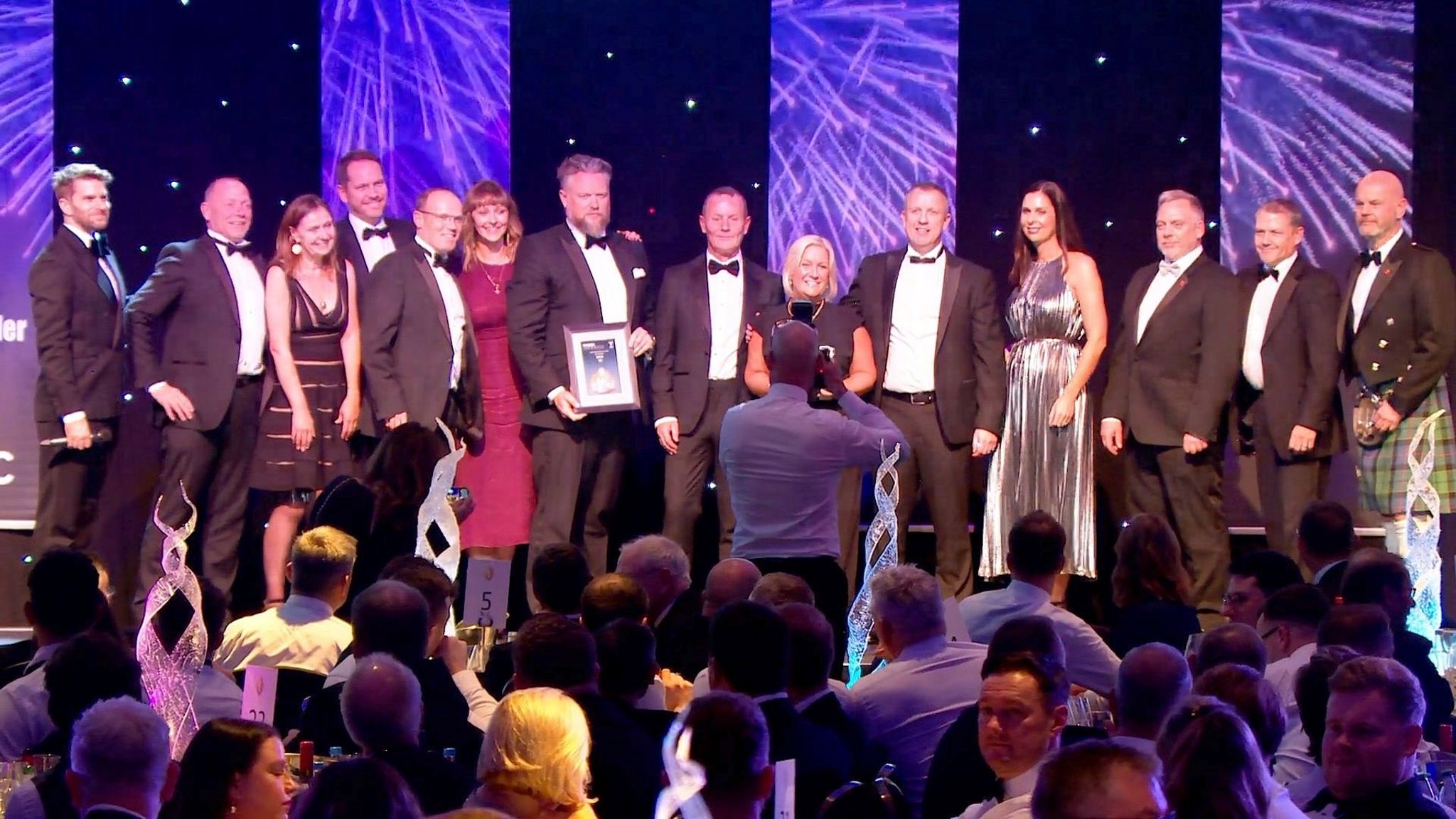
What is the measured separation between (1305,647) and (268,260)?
5170mm

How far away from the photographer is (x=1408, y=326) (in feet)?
25.0

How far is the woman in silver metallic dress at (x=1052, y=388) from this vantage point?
7746 millimetres

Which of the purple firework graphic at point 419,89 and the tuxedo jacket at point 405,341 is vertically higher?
the purple firework graphic at point 419,89

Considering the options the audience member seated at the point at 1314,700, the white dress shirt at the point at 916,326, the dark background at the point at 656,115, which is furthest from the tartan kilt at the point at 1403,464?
the audience member seated at the point at 1314,700

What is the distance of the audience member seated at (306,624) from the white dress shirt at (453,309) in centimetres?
316

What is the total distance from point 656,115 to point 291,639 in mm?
4782

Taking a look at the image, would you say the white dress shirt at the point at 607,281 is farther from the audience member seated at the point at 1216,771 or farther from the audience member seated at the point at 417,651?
the audience member seated at the point at 1216,771

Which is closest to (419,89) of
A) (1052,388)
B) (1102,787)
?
(1052,388)

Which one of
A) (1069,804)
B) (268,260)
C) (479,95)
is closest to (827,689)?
(1069,804)

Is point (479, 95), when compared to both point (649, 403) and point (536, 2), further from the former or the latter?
point (649, 403)

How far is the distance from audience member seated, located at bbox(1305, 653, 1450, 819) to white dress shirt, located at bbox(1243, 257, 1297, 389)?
15.4 feet

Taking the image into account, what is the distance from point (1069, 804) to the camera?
8.01 ft

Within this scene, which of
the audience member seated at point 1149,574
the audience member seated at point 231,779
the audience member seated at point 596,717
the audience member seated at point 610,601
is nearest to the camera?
the audience member seated at point 231,779

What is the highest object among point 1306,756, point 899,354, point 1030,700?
point 899,354
